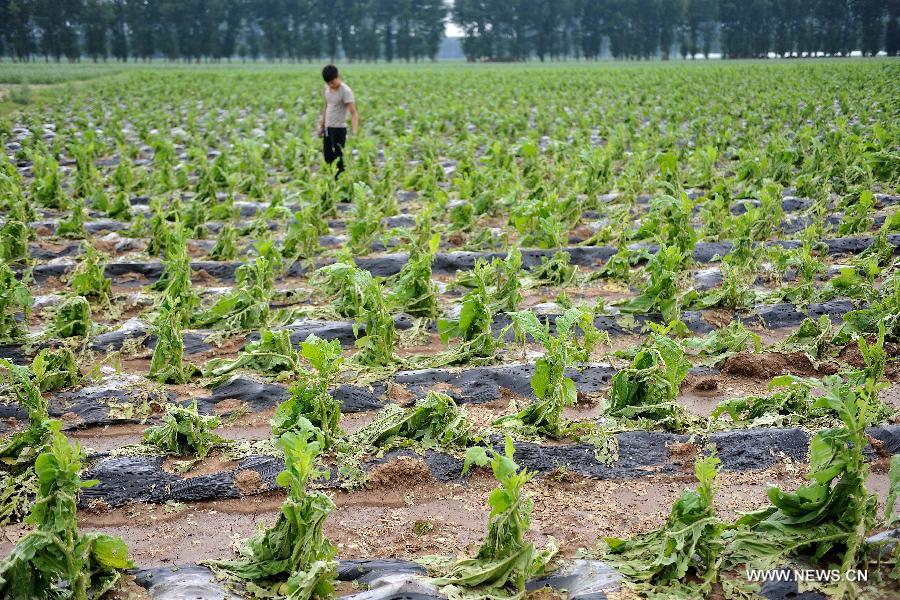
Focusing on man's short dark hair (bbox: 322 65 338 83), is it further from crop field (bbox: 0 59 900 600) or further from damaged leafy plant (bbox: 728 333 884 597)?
damaged leafy plant (bbox: 728 333 884 597)

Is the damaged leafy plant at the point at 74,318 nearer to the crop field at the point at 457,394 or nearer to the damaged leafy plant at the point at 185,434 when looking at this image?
the crop field at the point at 457,394

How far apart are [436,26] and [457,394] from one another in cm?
9176

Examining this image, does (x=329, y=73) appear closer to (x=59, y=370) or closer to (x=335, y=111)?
(x=335, y=111)

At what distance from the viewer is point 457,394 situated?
511 cm


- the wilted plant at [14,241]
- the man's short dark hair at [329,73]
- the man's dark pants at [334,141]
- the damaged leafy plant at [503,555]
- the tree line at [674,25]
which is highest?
the tree line at [674,25]

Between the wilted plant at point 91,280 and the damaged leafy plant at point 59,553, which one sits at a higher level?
the wilted plant at point 91,280

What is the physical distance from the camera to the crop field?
10.8ft

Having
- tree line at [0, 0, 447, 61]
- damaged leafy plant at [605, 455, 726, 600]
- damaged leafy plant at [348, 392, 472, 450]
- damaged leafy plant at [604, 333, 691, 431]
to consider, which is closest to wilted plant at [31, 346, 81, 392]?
damaged leafy plant at [348, 392, 472, 450]

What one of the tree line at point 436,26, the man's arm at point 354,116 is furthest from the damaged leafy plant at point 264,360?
the tree line at point 436,26

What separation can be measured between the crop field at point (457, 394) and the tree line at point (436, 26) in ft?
217

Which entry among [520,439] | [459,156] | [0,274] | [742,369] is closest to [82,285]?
[0,274]

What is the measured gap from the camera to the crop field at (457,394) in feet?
10.8

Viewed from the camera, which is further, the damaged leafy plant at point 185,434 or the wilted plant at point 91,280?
the wilted plant at point 91,280

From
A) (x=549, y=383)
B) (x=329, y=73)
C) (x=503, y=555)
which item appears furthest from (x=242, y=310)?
(x=329, y=73)
